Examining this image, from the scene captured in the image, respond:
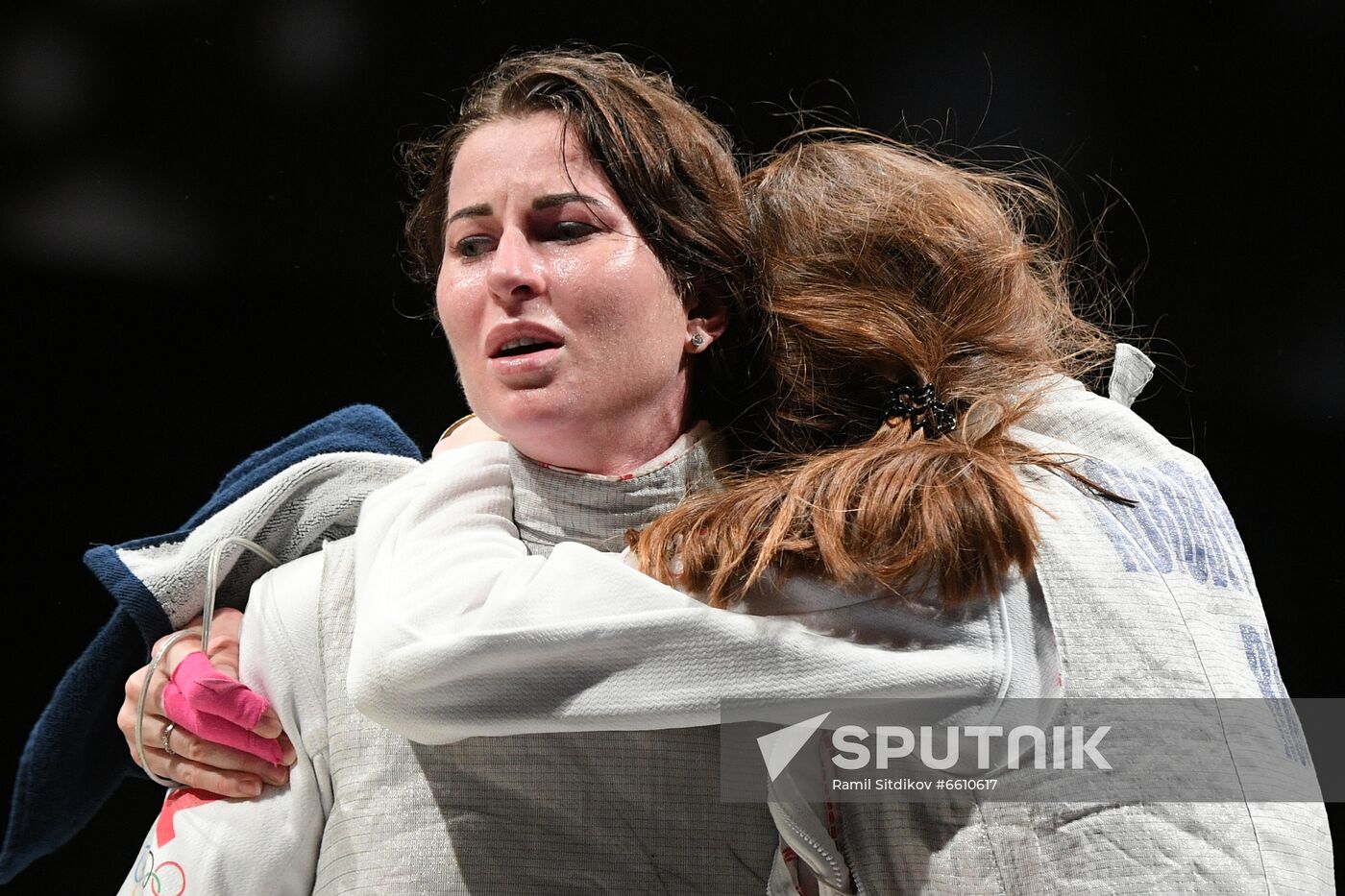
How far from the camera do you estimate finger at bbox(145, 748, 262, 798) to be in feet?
→ 3.37

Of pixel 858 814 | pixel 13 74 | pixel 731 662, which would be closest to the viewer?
pixel 731 662

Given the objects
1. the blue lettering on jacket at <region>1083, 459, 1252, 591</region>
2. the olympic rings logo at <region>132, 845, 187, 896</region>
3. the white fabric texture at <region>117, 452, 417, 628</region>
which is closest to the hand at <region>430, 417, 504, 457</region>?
the white fabric texture at <region>117, 452, 417, 628</region>

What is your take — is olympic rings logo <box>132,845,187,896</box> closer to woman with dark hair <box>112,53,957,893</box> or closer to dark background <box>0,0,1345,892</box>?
woman with dark hair <box>112,53,957,893</box>

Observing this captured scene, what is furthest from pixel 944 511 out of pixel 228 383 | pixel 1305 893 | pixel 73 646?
pixel 73 646

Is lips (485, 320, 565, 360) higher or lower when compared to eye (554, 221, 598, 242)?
lower

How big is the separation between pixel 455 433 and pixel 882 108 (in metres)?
0.65

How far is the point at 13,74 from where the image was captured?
4.90ft

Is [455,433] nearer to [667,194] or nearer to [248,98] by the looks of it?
[667,194]

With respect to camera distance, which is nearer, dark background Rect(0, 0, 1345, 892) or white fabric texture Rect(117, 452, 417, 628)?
white fabric texture Rect(117, 452, 417, 628)

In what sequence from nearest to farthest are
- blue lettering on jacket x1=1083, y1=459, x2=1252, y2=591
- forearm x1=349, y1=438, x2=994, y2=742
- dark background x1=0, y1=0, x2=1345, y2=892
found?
forearm x1=349, y1=438, x2=994, y2=742
blue lettering on jacket x1=1083, y1=459, x2=1252, y2=591
dark background x1=0, y1=0, x2=1345, y2=892

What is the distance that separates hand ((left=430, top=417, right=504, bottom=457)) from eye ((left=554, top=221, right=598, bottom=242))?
0.18 m

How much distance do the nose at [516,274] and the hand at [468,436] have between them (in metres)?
0.14

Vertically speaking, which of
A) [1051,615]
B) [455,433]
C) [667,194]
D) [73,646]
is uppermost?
[667,194]

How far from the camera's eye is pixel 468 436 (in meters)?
1.16
